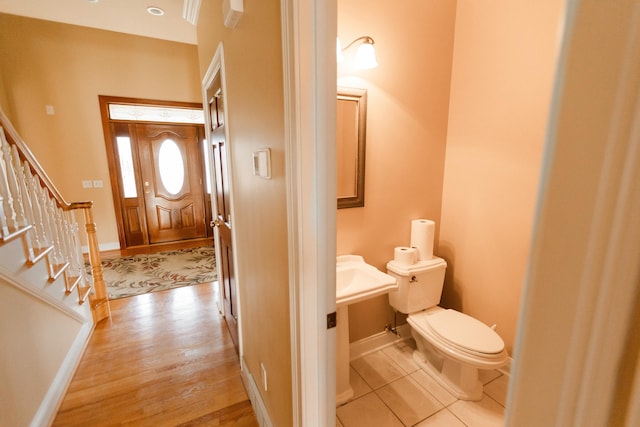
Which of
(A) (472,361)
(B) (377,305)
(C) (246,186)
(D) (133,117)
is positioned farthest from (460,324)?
(D) (133,117)

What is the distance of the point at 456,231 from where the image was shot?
7.16 feet

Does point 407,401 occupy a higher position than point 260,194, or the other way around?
point 260,194

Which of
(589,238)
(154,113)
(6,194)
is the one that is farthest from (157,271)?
(589,238)

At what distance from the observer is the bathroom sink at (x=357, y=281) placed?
60.1 inches

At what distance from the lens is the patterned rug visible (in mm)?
3314

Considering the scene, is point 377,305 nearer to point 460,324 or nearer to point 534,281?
point 460,324

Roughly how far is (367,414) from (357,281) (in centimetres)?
78

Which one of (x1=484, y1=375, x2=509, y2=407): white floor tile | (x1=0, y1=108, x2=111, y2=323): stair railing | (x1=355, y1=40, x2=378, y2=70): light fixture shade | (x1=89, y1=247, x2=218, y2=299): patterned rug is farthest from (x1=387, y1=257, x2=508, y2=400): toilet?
(x1=89, y1=247, x2=218, y2=299): patterned rug

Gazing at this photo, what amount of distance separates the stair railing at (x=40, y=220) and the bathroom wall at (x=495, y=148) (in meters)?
2.86

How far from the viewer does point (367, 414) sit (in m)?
1.67

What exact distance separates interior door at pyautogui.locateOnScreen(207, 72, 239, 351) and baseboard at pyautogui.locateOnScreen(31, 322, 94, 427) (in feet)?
3.52

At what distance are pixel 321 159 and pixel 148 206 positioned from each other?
4713 mm

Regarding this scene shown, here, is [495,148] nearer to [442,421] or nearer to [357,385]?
[442,421]

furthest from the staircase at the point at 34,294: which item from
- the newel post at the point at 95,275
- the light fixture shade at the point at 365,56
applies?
the light fixture shade at the point at 365,56
